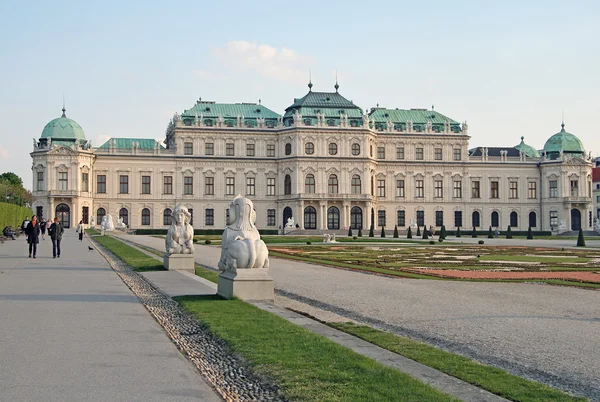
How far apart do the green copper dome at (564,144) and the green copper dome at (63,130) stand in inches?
2215

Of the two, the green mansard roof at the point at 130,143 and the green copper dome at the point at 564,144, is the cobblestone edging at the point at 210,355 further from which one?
the green copper dome at the point at 564,144

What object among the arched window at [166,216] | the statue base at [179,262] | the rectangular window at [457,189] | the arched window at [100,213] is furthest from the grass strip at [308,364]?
the rectangular window at [457,189]

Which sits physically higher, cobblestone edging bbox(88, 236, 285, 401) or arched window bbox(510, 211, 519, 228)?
arched window bbox(510, 211, 519, 228)

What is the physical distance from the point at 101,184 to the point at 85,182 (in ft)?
7.49

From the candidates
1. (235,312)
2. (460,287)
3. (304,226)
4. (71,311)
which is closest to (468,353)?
(235,312)

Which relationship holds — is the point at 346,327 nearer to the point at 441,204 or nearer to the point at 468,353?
the point at 468,353

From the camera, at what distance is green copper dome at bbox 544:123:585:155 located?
9112 centimetres

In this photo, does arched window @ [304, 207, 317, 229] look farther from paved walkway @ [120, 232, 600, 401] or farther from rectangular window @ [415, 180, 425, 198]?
paved walkway @ [120, 232, 600, 401]

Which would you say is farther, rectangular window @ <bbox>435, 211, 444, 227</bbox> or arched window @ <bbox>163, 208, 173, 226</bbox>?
rectangular window @ <bbox>435, 211, 444, 227</bbox>

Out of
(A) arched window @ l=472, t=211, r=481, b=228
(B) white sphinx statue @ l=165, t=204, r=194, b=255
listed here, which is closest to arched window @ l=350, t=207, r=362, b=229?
(A) arched window @ l=472, t=211, r=481, b=228

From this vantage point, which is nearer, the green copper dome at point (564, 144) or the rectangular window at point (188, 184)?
the rectangular window at point (188, 184)

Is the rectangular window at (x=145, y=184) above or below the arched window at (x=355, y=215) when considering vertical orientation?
above

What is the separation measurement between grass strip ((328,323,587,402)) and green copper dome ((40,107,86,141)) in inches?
3114

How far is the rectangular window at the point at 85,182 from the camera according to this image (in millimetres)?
82875
